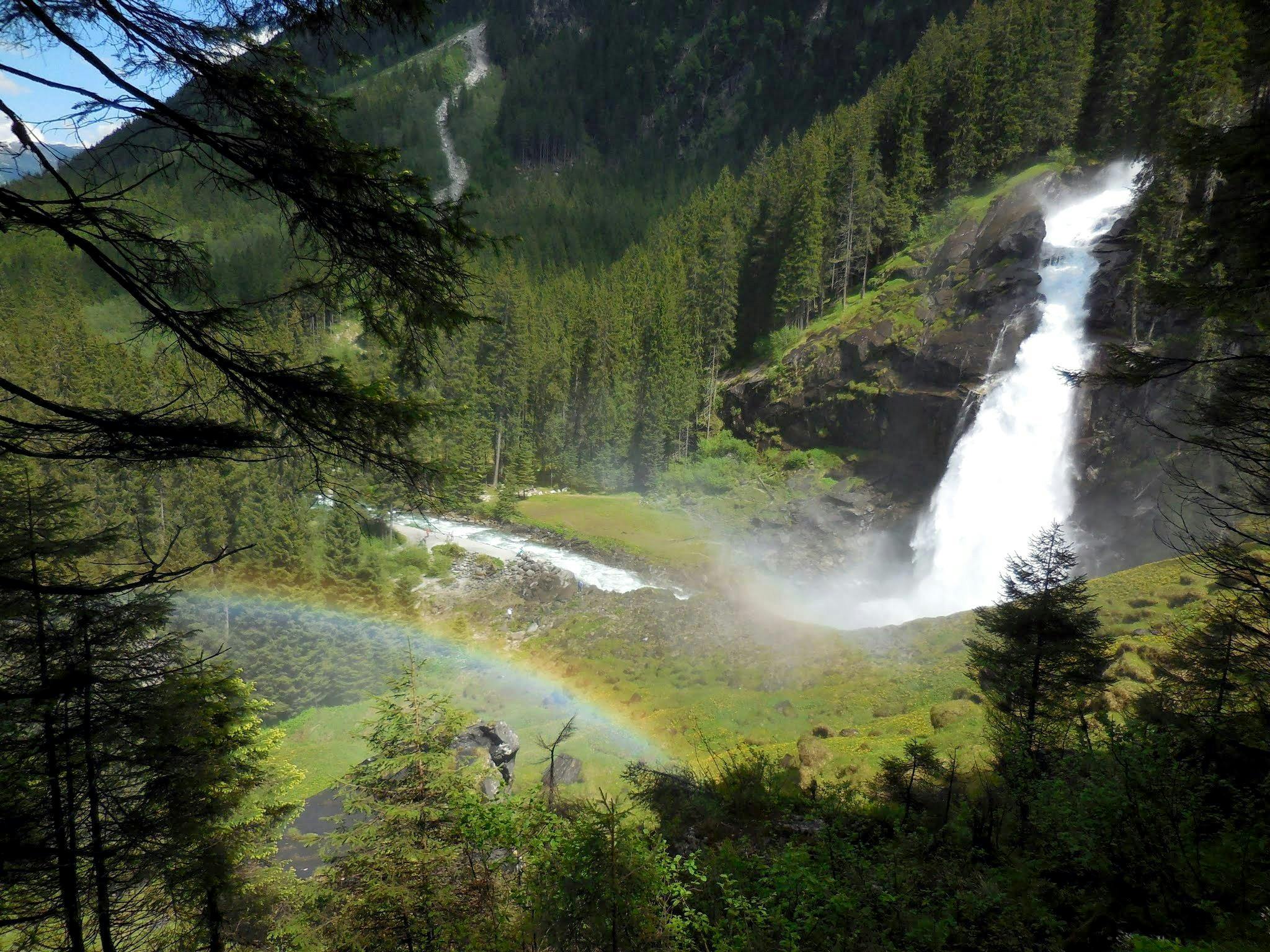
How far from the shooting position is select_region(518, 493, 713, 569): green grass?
3412 centimetres

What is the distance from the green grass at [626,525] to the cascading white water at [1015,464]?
12194 mm

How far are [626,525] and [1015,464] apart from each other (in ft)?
75.4

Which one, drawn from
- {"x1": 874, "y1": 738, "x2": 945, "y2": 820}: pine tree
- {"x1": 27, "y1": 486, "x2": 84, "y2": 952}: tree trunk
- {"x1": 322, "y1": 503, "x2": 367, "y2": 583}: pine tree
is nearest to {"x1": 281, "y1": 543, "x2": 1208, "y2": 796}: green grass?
{"x1": 874, "y1": 738, "x2": 945, "y2": 820}: pine tree

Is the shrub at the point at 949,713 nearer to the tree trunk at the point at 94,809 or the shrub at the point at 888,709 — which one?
the shrub at the point at 888,709

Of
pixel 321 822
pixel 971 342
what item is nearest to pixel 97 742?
pixel 321 822

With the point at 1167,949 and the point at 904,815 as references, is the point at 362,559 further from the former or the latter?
the point at 1167,949

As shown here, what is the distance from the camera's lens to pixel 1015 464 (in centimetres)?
2936

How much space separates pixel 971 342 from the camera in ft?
107

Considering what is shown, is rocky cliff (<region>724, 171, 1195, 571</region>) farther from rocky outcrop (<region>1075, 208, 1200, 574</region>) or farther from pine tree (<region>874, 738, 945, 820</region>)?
pine tree (<region>874, 738, 945, 820</region>)

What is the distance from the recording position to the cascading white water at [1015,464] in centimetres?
2839

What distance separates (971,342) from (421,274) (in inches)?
1426

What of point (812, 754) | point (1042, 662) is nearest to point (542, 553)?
point (812, 754)

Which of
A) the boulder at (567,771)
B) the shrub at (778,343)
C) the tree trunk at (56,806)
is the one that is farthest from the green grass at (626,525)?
the tree trunk at (56,806)

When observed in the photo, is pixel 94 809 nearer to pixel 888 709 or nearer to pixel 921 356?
pixel 888 709
